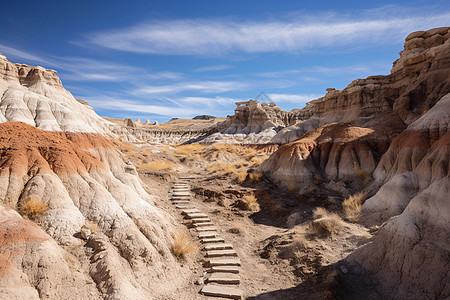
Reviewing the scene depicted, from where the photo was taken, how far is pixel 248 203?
1351 centimetres

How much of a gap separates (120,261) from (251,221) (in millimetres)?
7133

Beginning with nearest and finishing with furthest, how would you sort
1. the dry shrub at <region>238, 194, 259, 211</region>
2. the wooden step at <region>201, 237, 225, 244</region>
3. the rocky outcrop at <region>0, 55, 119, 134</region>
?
1. the wooden step at <region>201, 237, 225, 244</region>
2. the rocky outcrop at <region>0, 55, 119, 134</region>
3. the dry shrub at <region>238, 194, 259, 211</region>

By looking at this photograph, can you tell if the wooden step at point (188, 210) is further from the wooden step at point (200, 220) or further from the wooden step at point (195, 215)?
the wooden step at point (200, 220)

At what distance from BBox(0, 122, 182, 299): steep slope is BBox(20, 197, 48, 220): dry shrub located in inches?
1.1

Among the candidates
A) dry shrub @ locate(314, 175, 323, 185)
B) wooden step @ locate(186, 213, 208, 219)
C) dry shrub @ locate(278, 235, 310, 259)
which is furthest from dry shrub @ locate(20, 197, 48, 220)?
dry shrub @ locate(314, 175, 323, 185)

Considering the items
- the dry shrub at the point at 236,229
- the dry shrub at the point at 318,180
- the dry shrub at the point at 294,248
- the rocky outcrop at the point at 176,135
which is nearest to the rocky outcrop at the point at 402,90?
the dry shrub at the point at 318,180

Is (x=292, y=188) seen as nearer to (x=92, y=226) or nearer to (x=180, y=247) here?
(x=180, y=247)

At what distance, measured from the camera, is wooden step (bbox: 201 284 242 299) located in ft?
20.2

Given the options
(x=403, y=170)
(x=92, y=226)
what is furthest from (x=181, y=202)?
(x=403, y=170)

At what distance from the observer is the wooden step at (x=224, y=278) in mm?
6732

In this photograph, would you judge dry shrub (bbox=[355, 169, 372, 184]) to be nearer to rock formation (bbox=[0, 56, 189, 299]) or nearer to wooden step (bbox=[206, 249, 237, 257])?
wooden step (bbox=[206, 249, 237, 257])

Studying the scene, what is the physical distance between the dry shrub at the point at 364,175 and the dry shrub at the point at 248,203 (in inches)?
241

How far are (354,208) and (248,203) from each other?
503 centimetres

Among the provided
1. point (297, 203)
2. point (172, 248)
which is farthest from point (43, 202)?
point (297, 203)
